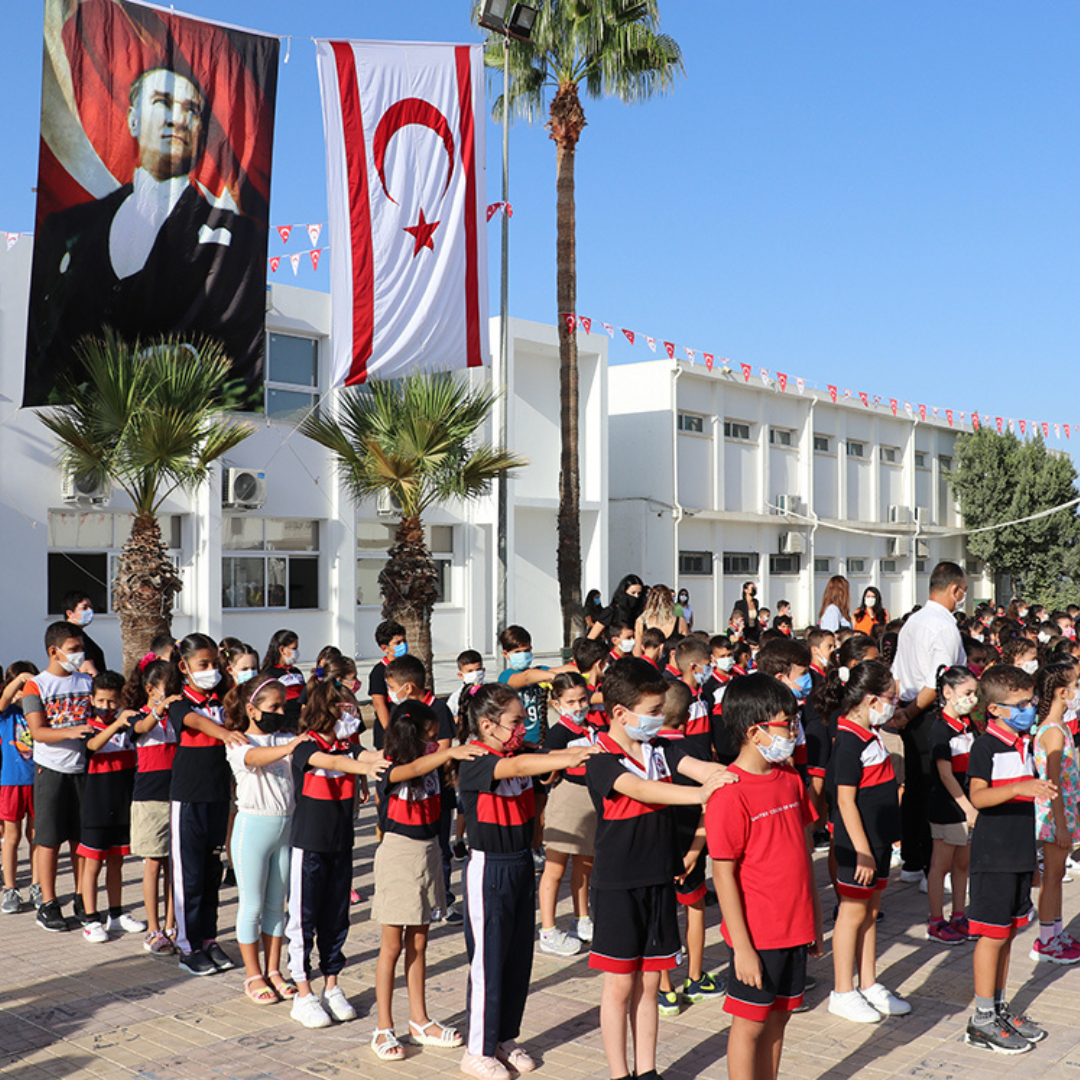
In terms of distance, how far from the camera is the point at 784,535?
33.8 m

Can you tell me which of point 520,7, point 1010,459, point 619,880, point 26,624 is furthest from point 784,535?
point 619,880

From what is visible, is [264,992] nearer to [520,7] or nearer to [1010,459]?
[520,7]

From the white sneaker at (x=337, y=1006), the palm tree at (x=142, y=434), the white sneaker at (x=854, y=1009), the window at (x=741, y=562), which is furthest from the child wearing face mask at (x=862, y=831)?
the window at (x=741, y=562)

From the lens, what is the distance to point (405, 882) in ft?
17.1

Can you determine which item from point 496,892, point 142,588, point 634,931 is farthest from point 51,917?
point 142,588

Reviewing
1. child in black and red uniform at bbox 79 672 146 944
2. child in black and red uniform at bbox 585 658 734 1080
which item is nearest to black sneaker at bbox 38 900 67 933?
child in black and red uniform at bbox 79 672 146 944

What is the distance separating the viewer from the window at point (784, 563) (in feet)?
112

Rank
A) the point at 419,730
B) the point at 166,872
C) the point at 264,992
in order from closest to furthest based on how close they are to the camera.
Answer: the point at 419,730, the point at 264,992, the point at 166,872

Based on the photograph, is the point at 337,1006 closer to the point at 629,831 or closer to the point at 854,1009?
the point at 629,831

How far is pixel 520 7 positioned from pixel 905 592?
2734 centimetres

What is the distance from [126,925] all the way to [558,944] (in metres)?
2.77

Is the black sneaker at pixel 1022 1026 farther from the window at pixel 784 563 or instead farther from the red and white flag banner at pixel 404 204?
the window at pixel 784 563

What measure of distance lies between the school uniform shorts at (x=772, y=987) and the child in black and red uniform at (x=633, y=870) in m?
0.57

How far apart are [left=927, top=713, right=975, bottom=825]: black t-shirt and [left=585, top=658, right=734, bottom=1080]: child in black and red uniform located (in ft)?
8.68
